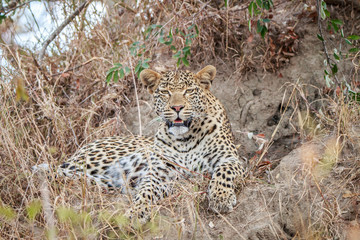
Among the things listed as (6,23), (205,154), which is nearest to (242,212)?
(205,154)

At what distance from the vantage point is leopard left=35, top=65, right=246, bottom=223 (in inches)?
215

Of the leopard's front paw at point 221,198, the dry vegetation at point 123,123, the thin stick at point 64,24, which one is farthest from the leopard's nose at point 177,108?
the thin stick at point 64,24

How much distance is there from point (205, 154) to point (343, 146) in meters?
1.52

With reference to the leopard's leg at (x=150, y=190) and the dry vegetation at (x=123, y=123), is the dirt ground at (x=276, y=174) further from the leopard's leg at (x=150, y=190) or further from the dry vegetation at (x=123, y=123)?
the leopard's leg at (x=150, y=190)

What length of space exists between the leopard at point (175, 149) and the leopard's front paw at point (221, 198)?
0.26 meters

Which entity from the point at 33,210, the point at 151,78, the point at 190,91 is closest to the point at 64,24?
the point at 151,78

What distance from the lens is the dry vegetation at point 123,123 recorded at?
4.25 m

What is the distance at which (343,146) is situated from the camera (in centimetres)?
498

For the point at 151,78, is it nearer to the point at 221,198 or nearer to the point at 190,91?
A: the point at 190,91

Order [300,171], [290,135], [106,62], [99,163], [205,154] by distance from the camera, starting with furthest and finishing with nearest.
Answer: [106,62], [290,135], [99,163], [205,154], [300,171]

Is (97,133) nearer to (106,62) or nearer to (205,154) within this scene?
(106,62)

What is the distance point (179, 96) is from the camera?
5.64 m

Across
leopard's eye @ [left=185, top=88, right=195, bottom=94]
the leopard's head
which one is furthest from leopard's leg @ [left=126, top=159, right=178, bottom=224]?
leopard's eye @ [left=185, top=88, right=195, bottom=94]

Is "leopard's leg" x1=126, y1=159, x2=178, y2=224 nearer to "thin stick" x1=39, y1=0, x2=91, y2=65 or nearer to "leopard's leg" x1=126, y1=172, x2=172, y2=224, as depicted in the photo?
"leopard's leg" x1=126, y1=172, x2=172, y2=224
